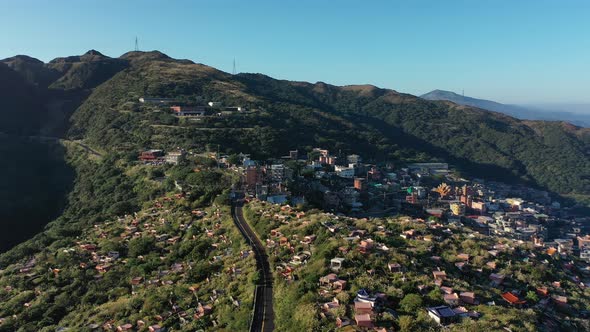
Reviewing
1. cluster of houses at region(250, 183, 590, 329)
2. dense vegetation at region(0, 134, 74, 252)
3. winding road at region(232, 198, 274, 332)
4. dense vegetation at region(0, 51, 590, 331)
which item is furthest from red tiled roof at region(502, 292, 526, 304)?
dense vegetation at region(0, 134, 74, 252)

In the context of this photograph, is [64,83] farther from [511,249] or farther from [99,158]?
[511,249]

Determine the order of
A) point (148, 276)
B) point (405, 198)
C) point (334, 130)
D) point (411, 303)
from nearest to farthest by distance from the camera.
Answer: point (411, 303)
point (148, 276)
point (405, 198)
point (334, 130)

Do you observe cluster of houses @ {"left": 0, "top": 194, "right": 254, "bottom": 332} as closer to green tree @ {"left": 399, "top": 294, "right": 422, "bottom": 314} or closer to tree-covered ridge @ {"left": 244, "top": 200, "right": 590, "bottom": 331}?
tree-covered ridge @ {"left": 244, "top": 200, "right": 590, "bottom": 331}

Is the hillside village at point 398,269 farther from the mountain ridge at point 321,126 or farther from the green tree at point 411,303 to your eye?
the mountain ridge at point 321,126

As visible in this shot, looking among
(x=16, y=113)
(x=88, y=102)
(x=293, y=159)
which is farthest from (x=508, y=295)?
(x=16, y=113)

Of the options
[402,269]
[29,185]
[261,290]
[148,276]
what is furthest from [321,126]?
[261,290]

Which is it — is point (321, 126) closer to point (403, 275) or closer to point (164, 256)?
point (164, 256)
